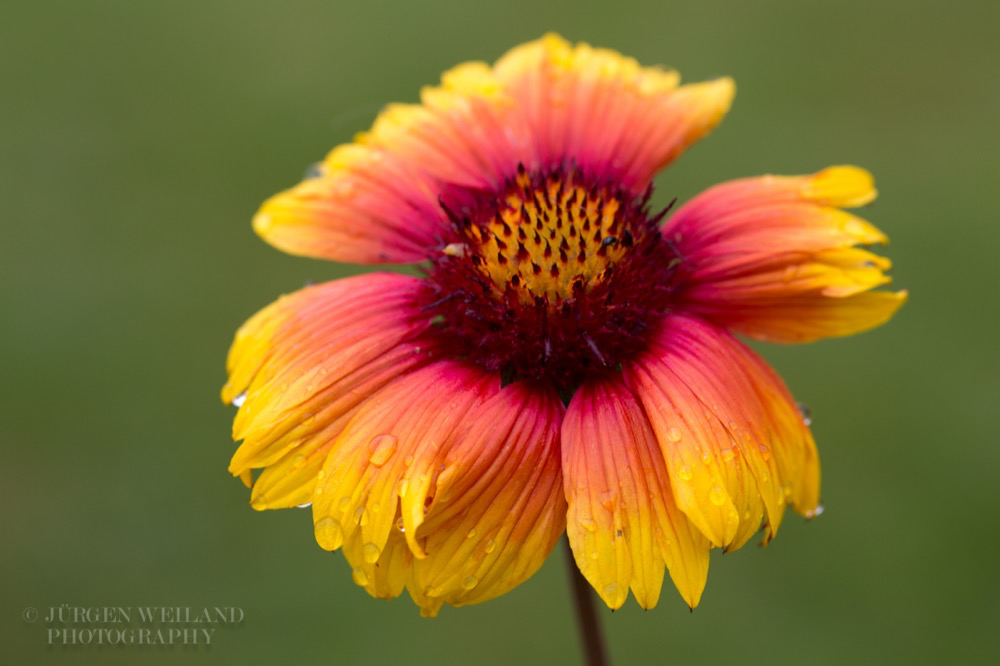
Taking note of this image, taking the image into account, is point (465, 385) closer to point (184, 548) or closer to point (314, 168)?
point (314, 168)

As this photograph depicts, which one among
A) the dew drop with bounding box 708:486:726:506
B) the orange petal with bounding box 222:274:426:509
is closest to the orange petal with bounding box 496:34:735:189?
the orange petal with bounding box 222:274:426:509

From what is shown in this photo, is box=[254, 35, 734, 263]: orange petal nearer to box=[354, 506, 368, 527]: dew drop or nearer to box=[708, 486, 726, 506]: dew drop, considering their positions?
box=[354, 506, 368, 527]: dew drop

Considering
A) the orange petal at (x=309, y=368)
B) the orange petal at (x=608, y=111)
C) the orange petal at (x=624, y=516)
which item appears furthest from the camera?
the orange petal at (x=608, y=111)

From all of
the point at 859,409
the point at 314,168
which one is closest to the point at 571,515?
the point at 314,168

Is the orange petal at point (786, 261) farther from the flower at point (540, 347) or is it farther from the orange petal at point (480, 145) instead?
the orange petal at point (480, 145)

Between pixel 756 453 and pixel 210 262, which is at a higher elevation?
pixel 756 453

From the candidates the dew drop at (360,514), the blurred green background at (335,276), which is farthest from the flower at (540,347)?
the blurred green background at (335,276)

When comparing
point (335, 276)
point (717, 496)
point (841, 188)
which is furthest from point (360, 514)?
point (335, 276)

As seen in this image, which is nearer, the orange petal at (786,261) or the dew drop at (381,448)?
the dew drop at (381,448)
